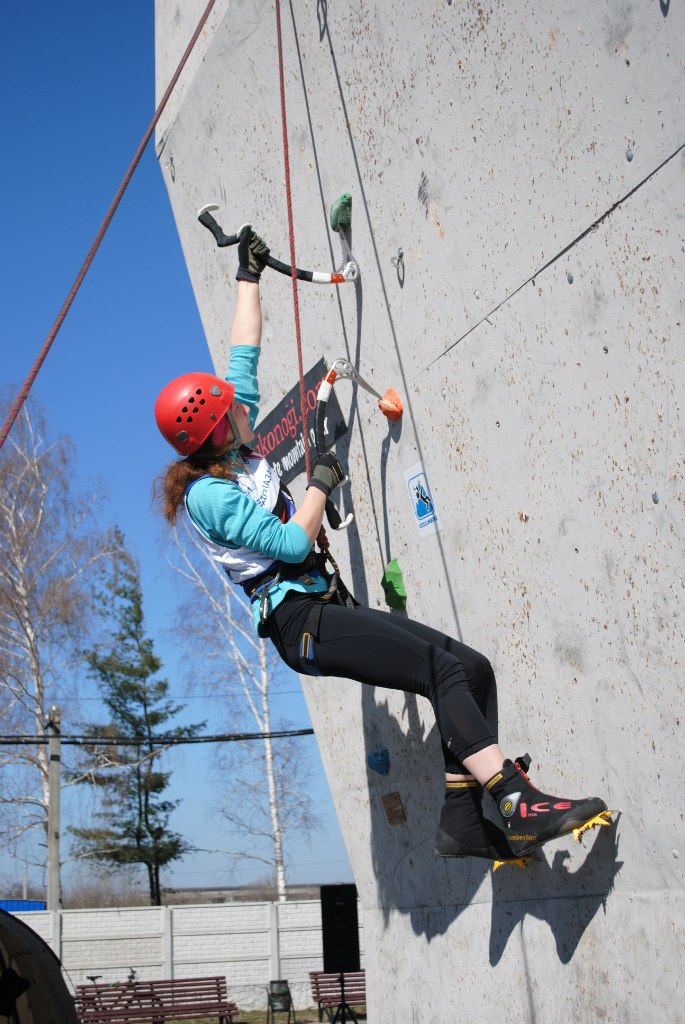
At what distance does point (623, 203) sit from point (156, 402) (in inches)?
47.0

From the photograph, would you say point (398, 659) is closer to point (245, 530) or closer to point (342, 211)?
point (245, 530)

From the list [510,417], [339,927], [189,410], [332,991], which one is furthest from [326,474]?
[332,991]

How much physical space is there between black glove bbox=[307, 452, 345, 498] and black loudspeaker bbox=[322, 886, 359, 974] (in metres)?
6.70

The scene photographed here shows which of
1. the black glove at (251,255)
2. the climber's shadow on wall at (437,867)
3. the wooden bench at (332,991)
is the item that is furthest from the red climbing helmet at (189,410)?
the wooden bench at (332,991)

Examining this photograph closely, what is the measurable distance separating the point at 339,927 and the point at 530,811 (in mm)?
7200

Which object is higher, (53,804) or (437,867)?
(53,804)

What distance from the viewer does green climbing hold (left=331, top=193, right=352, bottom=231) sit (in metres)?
2.93

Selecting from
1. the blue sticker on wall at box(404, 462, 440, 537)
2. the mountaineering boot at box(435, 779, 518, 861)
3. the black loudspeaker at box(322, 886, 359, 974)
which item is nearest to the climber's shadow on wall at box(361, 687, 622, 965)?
the mountaineering boot at box(435, 779, 518, 861)

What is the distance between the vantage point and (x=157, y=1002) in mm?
11586

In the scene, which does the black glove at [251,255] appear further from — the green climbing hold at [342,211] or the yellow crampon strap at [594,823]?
the yellow crampon strap at [594,823]

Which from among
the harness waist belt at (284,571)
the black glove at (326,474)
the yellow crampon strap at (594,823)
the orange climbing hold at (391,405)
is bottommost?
the yellow crampon strap at (594,823)

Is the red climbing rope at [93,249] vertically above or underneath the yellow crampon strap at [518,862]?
above

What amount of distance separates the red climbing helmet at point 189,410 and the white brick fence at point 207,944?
12.2 m

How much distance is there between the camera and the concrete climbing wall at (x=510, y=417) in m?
1.99
